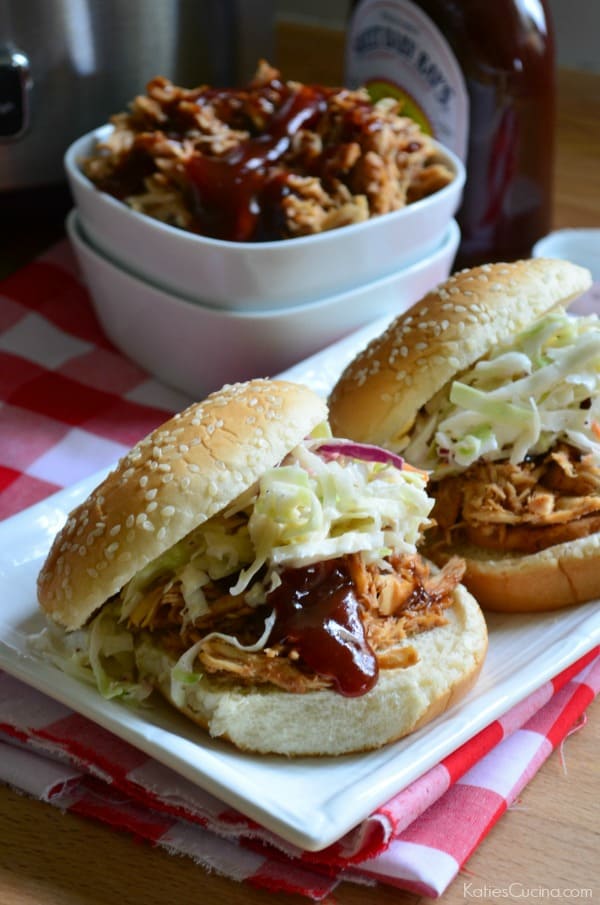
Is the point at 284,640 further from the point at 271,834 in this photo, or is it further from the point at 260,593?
the point at 271,834

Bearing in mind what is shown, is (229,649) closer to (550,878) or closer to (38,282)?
(550,878)

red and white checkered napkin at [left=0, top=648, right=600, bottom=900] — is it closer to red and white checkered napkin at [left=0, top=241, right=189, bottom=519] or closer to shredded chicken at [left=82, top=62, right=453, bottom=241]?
red and white checkered napkin at [left=0, top=241, right=189, bottom=519]

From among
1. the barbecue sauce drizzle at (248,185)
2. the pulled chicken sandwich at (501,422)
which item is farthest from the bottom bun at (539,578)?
the barbecue sauce drizzle at (248,185)

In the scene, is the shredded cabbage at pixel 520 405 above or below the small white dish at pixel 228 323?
above

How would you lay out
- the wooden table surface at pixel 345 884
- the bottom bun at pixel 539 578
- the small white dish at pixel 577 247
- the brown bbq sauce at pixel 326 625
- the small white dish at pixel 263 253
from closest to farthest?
the wooden table surface at pixel 345 884, the brown bbq sauce at pixel 326 625, the bottom bun at pixel 539 578, the small white dish at pixel 263 253, the small white dish at pixel 577 247

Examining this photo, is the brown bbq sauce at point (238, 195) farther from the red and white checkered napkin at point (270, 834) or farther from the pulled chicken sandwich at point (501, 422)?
the red and white checkered napkin at point (270, 834)

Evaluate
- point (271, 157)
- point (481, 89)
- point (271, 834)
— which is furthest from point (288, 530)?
point (481, 89)

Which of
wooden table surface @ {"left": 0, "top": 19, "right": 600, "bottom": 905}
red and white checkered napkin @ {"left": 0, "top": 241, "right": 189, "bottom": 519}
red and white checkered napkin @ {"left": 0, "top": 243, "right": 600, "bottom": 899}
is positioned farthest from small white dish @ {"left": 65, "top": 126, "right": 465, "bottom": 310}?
wooden table surface @ {"left": 0, "top": 19, "right": 600, "bottom": 905}
